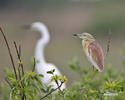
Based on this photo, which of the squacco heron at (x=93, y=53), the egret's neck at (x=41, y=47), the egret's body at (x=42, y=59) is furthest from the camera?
the egret's neck at (x=41, y=47)

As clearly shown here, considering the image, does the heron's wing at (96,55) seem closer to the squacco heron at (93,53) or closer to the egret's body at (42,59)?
the squacco heron at (93,53)

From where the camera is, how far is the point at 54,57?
30.3 ft

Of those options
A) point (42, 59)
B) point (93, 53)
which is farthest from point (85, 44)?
point (42, 59)

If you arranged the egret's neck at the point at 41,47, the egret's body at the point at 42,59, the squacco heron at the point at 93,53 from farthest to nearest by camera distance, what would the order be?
the egret's neck at the point at 41,47 → the egret's body at the point at 42,59 → the squacco heron at the point at 93,53

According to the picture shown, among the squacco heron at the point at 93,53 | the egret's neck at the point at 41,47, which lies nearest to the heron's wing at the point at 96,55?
the squacco heron at the point at 93,53

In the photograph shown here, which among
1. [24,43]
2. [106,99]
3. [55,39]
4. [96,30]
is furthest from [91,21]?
[106,99]

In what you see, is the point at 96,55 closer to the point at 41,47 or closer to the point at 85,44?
the point at 85,44

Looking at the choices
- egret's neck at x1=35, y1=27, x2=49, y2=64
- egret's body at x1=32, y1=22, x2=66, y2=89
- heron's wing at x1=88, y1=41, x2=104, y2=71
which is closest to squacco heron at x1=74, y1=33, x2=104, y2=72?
heron's wing at x1=88, y1=41, x2=104, y2=71

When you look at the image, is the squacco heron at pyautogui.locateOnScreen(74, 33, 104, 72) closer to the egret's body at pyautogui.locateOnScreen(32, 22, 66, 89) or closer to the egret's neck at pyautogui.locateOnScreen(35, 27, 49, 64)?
the egret's body at pyautogui.locateOnScreen(32, 22, 66, 89)

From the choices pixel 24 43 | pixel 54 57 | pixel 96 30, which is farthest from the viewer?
pixel 96 30

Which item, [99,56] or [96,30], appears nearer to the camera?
[99,56]

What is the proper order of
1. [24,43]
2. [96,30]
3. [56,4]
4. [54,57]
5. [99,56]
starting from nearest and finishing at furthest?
[99,56] → [54,57] → [24,43] → [96,30] → [56,4]

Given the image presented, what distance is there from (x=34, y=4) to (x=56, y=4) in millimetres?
1073

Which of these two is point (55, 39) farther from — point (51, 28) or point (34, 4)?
point (34, 4)
